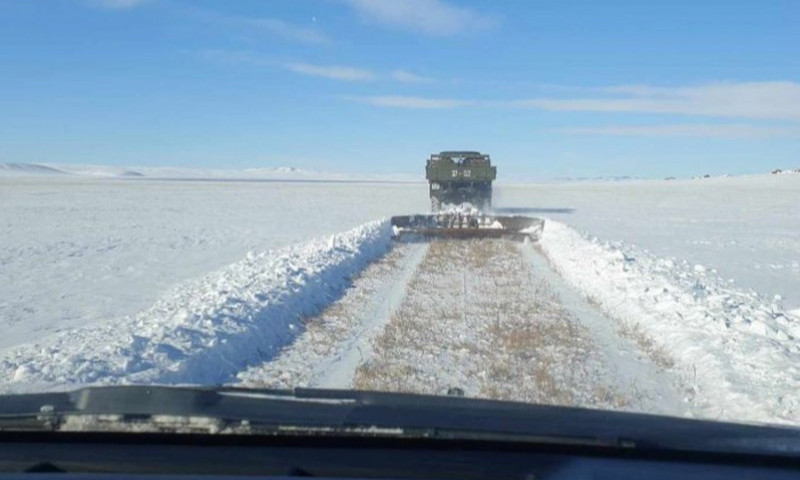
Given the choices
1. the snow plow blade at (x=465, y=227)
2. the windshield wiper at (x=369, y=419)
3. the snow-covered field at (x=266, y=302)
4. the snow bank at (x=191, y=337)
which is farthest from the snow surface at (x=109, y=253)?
the windshield wiper at (x=369, y=419)

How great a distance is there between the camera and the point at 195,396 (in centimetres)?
361

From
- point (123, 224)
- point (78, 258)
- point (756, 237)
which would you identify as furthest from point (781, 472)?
point (123, 224)

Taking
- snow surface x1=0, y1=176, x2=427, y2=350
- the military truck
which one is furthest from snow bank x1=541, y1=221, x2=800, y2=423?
the military truck

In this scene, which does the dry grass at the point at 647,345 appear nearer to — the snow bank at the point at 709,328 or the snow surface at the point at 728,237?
the snow bank at the point at 709,328

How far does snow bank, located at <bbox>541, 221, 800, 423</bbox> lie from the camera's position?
686 centimetres

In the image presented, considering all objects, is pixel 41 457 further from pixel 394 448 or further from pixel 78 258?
pixel 78 258

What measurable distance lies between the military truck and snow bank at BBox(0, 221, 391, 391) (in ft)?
70.8

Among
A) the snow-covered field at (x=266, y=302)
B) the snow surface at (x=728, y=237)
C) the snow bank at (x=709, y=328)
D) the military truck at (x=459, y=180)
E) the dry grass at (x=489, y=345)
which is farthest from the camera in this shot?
the military truck at (x=459, y=180)

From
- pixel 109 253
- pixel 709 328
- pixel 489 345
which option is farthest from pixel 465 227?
pixel 489 345

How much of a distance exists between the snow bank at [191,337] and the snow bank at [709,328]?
382 centimetres

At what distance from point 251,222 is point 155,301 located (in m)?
23.2

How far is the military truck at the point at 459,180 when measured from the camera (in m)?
35.9

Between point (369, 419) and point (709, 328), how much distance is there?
7.13 metres

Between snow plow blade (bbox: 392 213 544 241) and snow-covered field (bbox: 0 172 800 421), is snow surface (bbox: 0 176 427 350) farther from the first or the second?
snow plow blade (bbox: 392 213 544 241)
